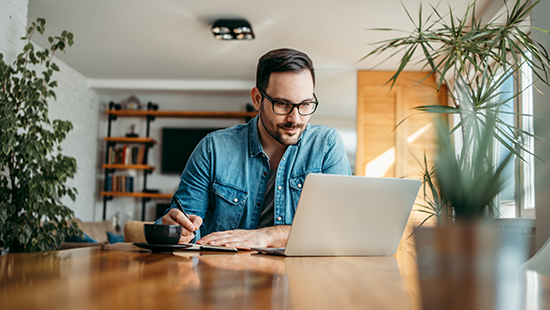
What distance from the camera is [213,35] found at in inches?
178

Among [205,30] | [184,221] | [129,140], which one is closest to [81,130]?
[129,140]

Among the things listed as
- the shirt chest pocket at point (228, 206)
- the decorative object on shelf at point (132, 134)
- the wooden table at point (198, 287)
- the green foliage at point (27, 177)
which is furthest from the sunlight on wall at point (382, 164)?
the wooden table at point (198, 287)

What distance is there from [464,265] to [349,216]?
2.43 feet

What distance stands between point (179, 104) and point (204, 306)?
6646 mm

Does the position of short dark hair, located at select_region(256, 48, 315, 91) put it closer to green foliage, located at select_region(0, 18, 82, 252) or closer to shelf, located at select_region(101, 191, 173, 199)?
green foliage, located at select_region(0, 18, 82, 252)

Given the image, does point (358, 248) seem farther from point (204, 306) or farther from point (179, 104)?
point (179, 104)

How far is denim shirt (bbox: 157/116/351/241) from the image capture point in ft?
5.18

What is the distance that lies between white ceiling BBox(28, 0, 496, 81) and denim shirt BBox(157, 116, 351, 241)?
246 cm

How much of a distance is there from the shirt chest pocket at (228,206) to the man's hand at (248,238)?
0.93 ft

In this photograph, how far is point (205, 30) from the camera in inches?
175

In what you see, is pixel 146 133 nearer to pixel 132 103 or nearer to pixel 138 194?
pixel 132 103

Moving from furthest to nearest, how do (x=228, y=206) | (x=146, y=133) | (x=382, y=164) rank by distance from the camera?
1. (x=146, y=133)
2. (x=382, y=164)
3. (x=228, y=206)

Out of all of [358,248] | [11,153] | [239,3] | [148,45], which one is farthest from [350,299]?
[148,45]

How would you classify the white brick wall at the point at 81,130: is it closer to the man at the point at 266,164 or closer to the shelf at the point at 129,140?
the shelf at the point at 129,140
